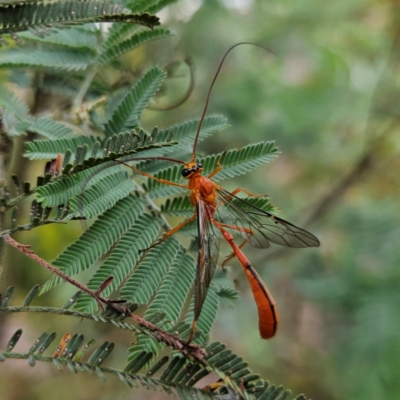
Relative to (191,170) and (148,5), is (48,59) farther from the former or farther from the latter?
(191,170)

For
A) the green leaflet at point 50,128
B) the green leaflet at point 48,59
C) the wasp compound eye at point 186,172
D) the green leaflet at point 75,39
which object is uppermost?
the green leaflet at point 75,39

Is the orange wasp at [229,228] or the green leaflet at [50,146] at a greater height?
the green leaflet at [50,146]

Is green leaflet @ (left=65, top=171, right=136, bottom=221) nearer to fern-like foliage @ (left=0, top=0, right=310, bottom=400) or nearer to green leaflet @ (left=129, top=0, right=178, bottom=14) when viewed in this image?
fern-like foliage @ (left=0, top=0, right=310, bottom=400)

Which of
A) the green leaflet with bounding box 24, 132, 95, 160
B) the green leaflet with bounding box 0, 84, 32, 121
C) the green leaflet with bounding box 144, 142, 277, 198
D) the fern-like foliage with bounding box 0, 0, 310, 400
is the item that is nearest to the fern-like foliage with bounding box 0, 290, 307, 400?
the fern-like foliage with bounding box 0, 0, 310, 400

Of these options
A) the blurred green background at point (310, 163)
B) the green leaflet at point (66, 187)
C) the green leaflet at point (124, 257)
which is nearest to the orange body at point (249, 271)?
the green leaflet at point (124, 257)

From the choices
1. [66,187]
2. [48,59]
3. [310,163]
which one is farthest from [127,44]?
[310,163]

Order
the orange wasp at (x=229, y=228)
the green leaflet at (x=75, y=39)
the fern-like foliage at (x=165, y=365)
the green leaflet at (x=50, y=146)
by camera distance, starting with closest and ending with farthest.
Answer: the fern-like foliage at (x=165, y=365)
the green leaflet at (x=50, y=146)
the orange wasp at (x=229, y=228)
the green leaflet at (x=75, y=39)

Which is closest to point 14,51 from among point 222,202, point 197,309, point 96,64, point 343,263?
point 96,64

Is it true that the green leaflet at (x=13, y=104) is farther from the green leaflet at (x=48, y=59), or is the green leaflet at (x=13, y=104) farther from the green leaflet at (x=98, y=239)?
the green leaflet at (x=98, y=239)
